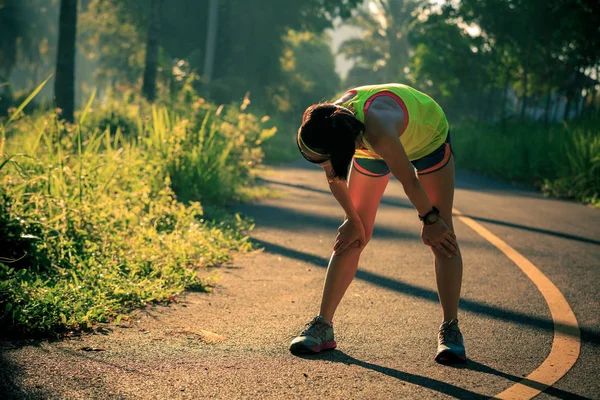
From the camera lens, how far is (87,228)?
21.6 feet

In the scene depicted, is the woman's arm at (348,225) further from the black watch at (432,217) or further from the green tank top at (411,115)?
the black watch at (432,217)

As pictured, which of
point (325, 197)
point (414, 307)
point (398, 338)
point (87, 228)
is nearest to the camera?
point (398, 338)

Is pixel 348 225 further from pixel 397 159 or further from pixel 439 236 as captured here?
pixel 397 159

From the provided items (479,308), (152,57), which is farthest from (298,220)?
(152,57)

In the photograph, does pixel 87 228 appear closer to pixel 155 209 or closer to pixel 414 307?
pixel 155 209

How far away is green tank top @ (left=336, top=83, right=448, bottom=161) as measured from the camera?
12.5ft

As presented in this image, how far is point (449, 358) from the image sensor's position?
3.96 m

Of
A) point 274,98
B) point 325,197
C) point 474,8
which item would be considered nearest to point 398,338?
point 325,197

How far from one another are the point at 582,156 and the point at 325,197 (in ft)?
16.6

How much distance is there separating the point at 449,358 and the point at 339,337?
0.76 meters

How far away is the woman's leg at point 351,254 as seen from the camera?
13.9 ft

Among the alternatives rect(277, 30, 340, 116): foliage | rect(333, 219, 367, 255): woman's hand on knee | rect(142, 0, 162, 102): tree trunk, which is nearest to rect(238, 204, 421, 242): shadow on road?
rect(333, 219, 367, 255): woman's hand on knee

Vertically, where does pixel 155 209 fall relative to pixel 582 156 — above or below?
below

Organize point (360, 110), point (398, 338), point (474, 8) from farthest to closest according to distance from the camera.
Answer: point (474, 8) < point (398, 338) < point (360, 110)
